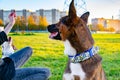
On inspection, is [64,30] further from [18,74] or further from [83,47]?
[18,74]

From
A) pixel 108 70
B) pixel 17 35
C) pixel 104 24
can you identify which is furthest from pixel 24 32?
pixel 108 70

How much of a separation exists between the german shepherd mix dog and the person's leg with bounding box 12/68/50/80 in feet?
1.16

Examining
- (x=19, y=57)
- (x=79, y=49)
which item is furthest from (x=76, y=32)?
(x=19, y=57)

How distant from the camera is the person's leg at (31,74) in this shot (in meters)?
3.43

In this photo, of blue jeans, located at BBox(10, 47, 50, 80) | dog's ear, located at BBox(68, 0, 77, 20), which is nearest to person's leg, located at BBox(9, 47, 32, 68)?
blue jeans, located at BBox(10, 47, 50, 80)

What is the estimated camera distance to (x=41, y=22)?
1521 cm

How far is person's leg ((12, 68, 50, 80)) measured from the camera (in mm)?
3433

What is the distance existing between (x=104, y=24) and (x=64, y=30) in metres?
14.5

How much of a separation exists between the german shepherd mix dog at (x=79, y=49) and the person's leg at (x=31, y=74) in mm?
352

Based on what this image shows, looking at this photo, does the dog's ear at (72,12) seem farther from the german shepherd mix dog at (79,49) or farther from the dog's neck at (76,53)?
the dog's neck at (76,53)

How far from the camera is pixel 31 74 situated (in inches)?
138

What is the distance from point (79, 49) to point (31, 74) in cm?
58

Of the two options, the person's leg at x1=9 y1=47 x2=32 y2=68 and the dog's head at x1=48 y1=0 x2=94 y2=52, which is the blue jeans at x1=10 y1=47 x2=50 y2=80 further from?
the dog's head at x1=48 y1=0 x2=94 y2=52

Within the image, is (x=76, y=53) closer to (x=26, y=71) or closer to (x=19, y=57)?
(x=26, y=71)
